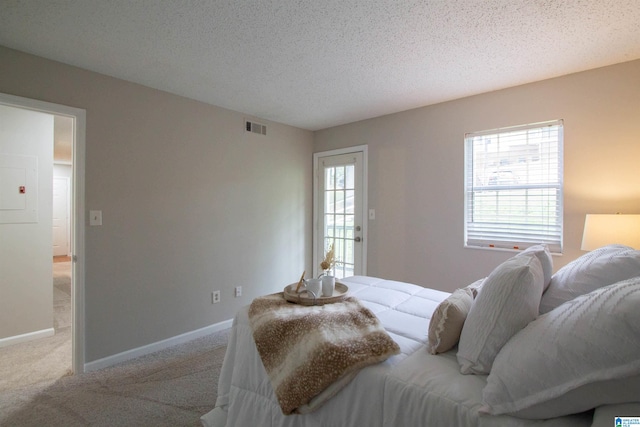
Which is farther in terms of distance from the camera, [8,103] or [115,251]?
[115,251]

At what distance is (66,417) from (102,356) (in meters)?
0.68

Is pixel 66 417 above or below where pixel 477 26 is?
below

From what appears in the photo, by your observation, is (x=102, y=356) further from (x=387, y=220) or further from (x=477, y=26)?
(x=477, y=26)

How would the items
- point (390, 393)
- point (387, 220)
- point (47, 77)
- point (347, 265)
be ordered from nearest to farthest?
point (390, 393)
point (47, 77)
point (387, 220)
point (347, 265)

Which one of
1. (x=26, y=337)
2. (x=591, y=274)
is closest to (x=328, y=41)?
(x=591, y=274)

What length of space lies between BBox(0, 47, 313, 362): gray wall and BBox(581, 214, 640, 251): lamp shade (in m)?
3.03

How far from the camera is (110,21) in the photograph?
1.87 m

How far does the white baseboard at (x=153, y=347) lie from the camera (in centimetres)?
252

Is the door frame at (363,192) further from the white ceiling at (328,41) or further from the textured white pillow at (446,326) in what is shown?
the textured white pillow at (446,326)

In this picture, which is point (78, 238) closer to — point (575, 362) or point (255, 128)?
point (255, 128)

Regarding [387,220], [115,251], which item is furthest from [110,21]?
[387,220]

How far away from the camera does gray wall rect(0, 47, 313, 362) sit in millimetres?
2502

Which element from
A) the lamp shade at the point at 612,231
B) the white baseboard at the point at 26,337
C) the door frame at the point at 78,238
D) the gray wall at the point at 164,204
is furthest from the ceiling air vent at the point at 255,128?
the lamp shade at the point at 612,231

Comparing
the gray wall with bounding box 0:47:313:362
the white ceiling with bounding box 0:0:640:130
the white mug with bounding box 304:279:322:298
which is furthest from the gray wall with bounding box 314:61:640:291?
the white mug with bounding box 304:279:322:298
